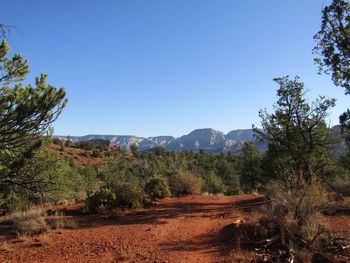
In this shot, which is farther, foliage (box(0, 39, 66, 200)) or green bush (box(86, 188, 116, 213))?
green bush (box(86, 188, 116, 213))

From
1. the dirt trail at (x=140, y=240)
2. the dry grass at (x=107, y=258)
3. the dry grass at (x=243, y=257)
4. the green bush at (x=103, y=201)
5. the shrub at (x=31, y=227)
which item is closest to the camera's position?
the dry grass at (x=243, y=257)

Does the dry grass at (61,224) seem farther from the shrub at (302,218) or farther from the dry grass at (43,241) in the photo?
the shrub at (302,218)

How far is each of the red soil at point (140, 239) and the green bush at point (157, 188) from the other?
129 inches

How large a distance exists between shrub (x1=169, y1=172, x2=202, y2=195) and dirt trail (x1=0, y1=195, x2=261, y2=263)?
18.4 ft

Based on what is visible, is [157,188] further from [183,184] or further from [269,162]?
[269,162]

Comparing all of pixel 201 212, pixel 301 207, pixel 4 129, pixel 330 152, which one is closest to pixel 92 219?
pixel 201 212

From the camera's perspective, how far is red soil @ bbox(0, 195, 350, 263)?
30.6 feet

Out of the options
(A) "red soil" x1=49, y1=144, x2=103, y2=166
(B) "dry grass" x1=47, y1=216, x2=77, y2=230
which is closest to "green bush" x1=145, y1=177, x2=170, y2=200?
(B) "dry grass" x1=47, y1=216, x2=77, y2=230

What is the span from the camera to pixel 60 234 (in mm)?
11805

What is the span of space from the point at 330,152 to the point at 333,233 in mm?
12214

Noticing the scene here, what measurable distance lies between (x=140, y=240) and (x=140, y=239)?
4.6 inches

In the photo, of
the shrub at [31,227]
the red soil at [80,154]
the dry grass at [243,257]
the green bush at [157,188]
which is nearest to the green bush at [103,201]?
the green bush at [157,188]

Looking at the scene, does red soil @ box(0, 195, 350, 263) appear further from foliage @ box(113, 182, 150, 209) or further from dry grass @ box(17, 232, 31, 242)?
foliage @ box(113, 182, 150, 209)

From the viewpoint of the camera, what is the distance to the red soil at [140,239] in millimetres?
9336
